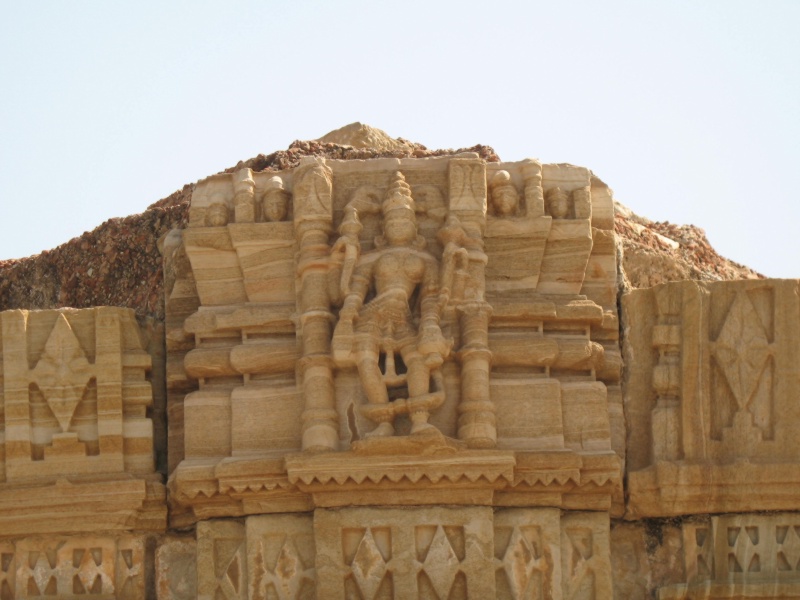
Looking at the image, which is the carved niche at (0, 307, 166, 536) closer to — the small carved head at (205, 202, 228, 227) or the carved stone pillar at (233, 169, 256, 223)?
the small carved head at (205, 202, 228, 227)

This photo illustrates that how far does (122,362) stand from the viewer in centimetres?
1702

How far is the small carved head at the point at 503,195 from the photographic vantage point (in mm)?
17312

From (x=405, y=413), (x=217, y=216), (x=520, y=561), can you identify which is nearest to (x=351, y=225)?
(x=217, y=216)

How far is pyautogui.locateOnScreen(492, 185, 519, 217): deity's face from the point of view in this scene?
1730 cm

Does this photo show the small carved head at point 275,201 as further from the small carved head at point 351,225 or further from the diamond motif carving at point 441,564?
the diamond motif carving at point 441,564

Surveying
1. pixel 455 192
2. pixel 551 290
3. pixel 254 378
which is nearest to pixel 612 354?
pixel 551 290

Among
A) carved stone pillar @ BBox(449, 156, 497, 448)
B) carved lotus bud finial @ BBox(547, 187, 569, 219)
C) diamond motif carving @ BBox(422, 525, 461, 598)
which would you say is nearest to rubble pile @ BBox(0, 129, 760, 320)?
carved lotus bud finial @ BBox(547, 187, 569, 219)

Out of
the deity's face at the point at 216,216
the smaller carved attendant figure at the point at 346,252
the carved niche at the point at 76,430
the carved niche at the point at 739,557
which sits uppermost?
the deity's face at the point at 216,216

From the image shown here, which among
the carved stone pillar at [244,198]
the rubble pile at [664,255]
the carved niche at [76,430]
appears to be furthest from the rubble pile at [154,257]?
the carved niche at [76,430]

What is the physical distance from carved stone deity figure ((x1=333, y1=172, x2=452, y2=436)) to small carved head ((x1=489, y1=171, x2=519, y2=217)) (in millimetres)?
758

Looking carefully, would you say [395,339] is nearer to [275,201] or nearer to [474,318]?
[474,318]

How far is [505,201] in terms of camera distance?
681 inches

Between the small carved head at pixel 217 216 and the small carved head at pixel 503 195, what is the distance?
7.42 feet

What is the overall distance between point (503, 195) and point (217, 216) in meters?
2.41
